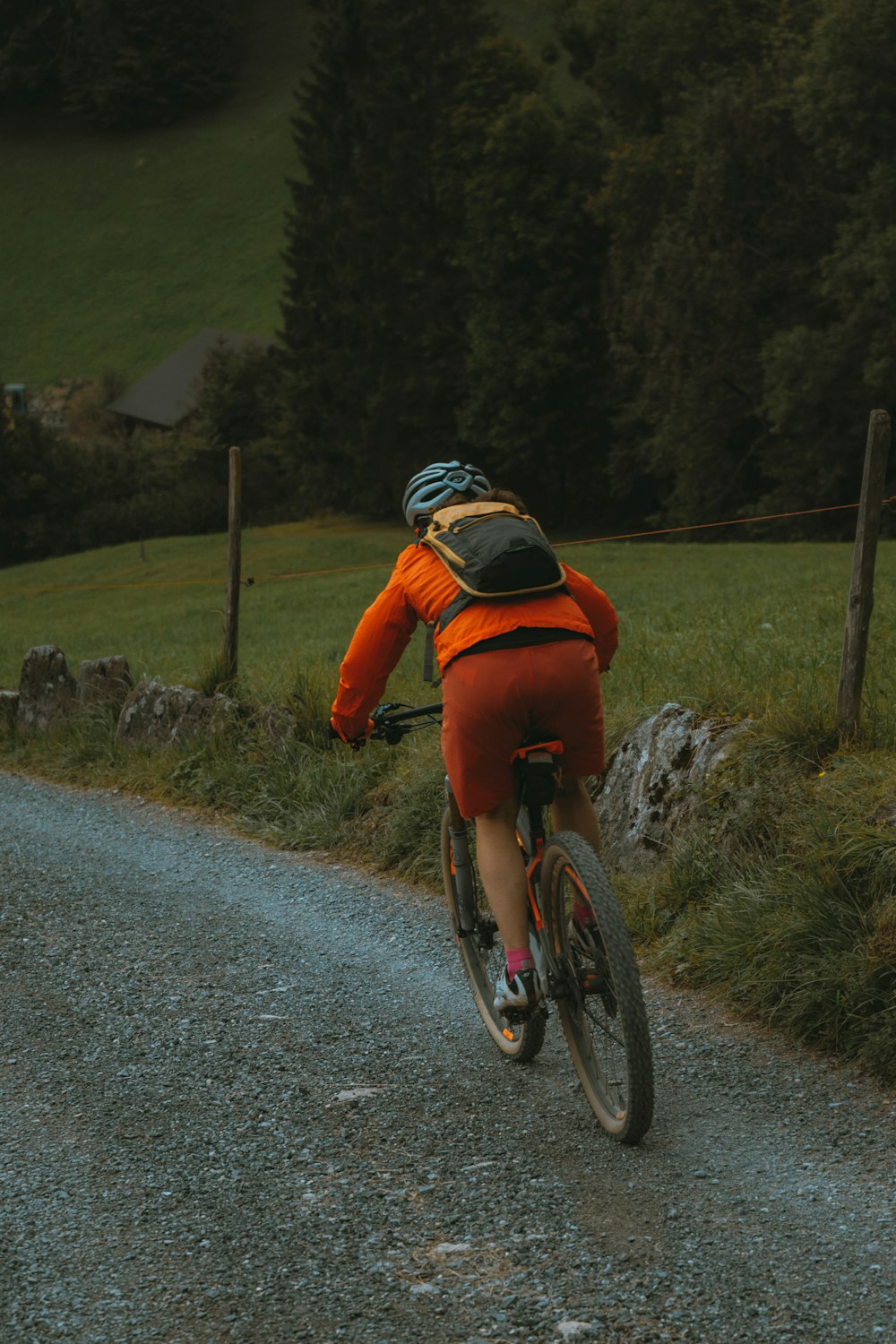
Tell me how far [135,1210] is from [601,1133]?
51.3 inches

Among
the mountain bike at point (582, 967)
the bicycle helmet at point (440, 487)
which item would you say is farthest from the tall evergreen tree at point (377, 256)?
the mountain bike at point (582, 967)

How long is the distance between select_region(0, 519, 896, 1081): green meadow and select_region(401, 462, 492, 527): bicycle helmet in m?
1.82

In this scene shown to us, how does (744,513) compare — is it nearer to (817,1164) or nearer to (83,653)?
(83,653)

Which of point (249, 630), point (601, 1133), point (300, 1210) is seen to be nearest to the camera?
point (300, 1210)

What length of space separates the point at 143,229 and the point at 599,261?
61.6m

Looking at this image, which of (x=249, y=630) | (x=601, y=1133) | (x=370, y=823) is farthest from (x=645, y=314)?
(x=601, y=1133)

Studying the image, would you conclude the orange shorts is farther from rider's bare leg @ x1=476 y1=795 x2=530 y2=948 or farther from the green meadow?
the green meadow

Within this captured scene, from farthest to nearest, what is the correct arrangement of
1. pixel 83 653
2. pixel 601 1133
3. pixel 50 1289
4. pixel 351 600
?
1. pixel 351 600
2. pixel 83 653
3. pixel 601 1133
4. pixel 50 1289

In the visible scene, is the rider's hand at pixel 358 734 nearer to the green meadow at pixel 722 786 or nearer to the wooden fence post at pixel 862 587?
the green meadow at pixel 722 786

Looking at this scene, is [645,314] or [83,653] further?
[645,314]

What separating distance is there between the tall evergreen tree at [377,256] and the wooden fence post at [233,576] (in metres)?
39.7

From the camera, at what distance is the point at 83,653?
2008 cm

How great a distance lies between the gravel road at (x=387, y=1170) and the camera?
128 inches

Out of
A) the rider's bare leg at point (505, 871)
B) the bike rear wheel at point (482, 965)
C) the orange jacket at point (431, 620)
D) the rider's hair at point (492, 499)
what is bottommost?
the bike rear wheel at point (482, 965)
